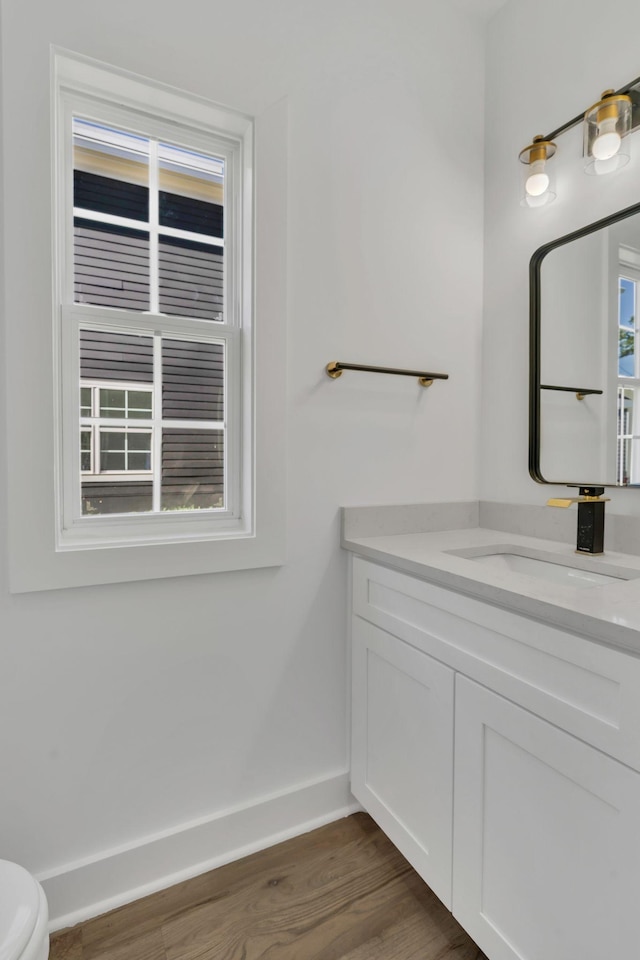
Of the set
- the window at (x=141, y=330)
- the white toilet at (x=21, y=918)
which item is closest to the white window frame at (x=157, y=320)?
the window at (x=141, y=330)

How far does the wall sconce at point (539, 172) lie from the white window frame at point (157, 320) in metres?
0.87

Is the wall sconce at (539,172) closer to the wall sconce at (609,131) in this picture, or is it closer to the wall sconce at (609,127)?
the wall sconce at (609,127)

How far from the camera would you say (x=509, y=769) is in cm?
105

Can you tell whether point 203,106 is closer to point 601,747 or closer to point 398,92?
point 398,92

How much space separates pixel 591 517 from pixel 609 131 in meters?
1.04

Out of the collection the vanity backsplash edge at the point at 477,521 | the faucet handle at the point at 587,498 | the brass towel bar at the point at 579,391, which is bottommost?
the vanity backsplash edge at the point at 477,521

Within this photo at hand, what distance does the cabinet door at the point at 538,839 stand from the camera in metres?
0.85

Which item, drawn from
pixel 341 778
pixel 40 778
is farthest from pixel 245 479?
pixel 341 778

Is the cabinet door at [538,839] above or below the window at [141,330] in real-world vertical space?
below

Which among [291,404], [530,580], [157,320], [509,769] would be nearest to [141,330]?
[157,320]

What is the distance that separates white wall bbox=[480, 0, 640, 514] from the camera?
4.81ft

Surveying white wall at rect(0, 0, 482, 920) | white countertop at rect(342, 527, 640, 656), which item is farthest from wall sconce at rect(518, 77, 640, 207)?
white countertop at rect(342, 527, 640, 656)

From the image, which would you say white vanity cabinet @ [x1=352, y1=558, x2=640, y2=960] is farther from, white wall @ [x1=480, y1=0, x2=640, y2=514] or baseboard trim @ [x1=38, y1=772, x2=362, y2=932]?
white wall @ [x1=480, y1=0, x2=640, y2=514]

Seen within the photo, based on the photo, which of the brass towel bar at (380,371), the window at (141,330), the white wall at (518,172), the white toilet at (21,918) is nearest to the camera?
the white toilet at (21,918)
